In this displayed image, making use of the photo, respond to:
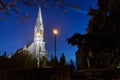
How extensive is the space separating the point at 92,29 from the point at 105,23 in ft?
7.60

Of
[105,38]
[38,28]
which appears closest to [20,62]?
[105,38]

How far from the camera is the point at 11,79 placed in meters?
16.4

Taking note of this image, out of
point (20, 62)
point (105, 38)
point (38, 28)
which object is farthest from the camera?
point (38, 28)

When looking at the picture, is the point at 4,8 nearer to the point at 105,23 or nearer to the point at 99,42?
the point at 99,42

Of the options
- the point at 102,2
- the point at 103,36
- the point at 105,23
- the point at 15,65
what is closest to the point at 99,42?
the point at 103,36

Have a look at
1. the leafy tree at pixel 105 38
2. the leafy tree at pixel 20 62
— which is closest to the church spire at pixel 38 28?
the leafy tree at pixel 20 62

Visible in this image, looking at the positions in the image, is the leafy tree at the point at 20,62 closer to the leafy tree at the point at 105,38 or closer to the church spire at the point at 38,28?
the leafy tree at the point at 105,38

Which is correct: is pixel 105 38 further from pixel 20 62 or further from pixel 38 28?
pixel 38 28

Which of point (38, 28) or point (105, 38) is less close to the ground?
point (38, 28)

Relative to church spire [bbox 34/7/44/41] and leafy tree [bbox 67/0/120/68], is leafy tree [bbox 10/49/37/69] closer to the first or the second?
leafy tree [bbox 67/0/120/68]

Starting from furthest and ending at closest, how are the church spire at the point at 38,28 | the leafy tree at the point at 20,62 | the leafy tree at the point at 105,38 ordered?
the church spire at the point at 38,28 → the leafy tree at the point at 20,62 → the leafy tree at the point at 105,38

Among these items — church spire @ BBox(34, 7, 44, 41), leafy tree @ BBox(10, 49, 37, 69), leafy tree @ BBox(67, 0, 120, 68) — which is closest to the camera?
leafy tree @ BBox(67, 0, 120, 68)

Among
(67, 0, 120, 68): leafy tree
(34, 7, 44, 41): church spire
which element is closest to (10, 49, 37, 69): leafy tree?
(67, 0, 120, 68): leafy tree

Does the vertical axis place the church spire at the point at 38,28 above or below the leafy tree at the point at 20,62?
above
